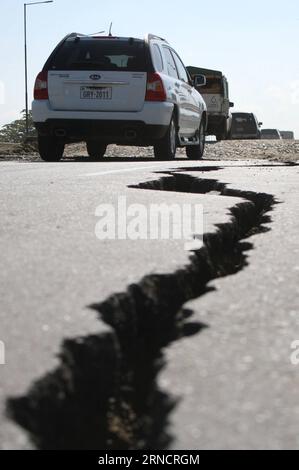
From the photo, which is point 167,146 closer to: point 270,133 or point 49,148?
point 49,148

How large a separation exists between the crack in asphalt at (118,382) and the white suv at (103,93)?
8.43 meters

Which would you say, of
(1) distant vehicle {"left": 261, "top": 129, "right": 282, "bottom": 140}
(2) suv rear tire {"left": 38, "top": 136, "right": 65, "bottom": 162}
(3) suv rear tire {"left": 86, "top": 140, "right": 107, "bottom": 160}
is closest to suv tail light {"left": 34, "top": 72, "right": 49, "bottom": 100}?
(2) suv rear tire {"left": 38, "top": 136, "right": 65, "bottom": 162}

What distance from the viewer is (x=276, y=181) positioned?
277 inches

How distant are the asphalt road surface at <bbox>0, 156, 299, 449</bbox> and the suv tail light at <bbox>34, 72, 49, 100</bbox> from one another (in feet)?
24.1

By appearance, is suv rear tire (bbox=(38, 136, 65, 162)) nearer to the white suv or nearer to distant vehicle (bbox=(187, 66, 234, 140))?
the white suv

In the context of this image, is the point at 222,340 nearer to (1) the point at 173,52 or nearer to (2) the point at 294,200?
(2) the point at 294,200

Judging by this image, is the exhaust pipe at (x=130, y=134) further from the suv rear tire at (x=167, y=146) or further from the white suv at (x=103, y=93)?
the suv rear tire at (x=167, y=146)

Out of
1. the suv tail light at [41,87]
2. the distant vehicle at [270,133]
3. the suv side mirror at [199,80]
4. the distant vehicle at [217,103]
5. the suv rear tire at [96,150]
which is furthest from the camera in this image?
the distant vehicle at [270,133]

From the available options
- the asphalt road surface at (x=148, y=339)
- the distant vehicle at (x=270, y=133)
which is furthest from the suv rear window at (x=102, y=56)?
the distant vehicle at (x=270, y=133)

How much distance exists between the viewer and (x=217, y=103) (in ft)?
90.6

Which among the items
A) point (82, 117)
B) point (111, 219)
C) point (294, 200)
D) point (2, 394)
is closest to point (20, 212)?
point (111, 219)

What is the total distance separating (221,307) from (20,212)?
229 cm

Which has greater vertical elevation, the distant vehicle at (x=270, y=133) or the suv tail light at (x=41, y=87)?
the suv tail light at (x=41, y=87)

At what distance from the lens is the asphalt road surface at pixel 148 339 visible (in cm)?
145
